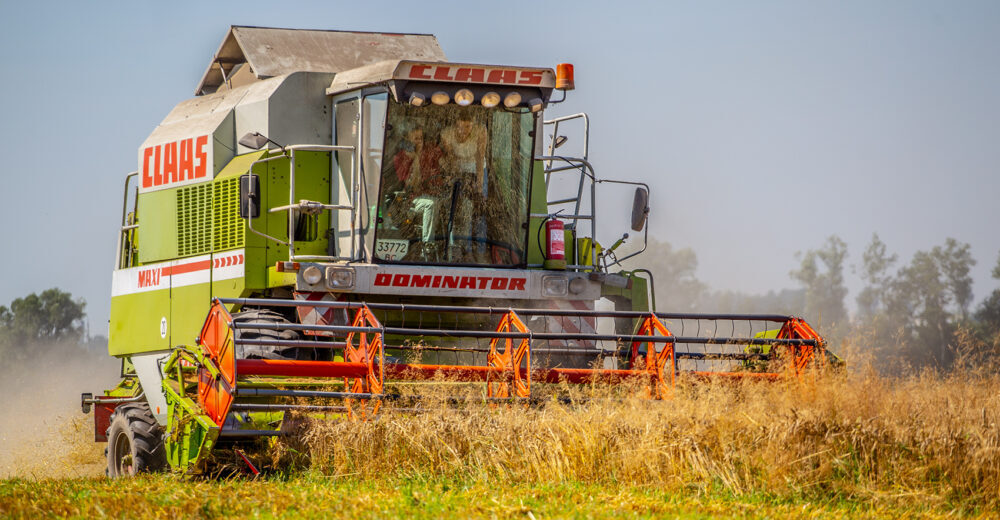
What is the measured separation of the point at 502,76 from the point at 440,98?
53 cm

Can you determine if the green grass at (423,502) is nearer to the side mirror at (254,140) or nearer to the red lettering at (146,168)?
the side mirror at (254,140)

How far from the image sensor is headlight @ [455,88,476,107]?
359 inches

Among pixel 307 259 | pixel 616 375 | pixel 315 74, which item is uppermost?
pixel 315 74

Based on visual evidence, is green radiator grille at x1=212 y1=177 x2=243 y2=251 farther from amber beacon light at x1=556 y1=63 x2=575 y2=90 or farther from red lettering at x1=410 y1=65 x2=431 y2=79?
amber beacon light at x1=556 y1=63 x2=575 y2=90

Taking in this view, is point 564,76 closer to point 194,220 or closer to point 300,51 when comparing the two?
point 300,51

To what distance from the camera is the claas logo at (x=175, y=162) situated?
10023 millimetres

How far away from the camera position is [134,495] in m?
6.17

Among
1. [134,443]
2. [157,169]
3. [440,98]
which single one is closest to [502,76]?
[440,98]

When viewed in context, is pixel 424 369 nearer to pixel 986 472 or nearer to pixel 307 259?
pixel 307 259

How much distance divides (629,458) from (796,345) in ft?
9.12

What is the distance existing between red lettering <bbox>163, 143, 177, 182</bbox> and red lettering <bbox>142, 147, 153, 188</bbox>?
0.77 ft

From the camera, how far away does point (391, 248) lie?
9.34 metres

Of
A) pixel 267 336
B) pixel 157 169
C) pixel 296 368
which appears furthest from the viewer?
pixel 157 169

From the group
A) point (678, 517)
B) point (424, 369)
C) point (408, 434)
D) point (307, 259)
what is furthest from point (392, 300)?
point (678, 517)
